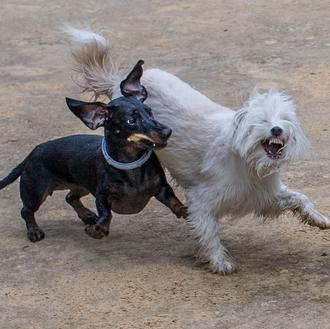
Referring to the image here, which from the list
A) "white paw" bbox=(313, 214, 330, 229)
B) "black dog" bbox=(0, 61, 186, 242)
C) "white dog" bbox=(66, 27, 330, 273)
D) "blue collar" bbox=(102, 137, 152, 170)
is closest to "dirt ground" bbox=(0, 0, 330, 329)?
"white paw" bbox=(313, 214, 330, 229)

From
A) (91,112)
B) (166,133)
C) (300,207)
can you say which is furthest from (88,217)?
(300,207)

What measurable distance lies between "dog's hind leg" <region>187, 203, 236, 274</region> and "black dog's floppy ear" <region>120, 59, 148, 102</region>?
0.67 metres

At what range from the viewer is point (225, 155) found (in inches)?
215

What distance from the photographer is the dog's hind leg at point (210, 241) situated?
5.47 m

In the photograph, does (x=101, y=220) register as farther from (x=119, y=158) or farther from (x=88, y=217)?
(x=88, y=217)

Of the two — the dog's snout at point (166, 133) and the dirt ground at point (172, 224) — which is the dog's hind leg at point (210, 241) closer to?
the dirt ground at point (172, 224)

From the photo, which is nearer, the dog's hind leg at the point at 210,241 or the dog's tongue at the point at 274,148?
the dog's tongue at the point at 274,148

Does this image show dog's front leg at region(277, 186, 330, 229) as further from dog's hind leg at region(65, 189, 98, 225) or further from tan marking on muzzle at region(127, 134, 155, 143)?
dog's hind leg at region(65, 189, 98, 225)

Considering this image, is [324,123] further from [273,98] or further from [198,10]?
[198,10]


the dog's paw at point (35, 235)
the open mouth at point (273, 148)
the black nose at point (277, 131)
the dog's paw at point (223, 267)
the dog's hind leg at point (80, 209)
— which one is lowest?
the dog's paw at point (35, 235)

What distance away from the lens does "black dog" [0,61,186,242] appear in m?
5.32

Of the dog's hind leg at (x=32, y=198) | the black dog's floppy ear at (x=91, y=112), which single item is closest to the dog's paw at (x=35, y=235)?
the dog's hind leg at (x=32, y=198)

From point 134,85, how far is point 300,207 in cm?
113

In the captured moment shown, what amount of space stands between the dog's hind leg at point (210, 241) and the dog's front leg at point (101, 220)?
0.46 m
